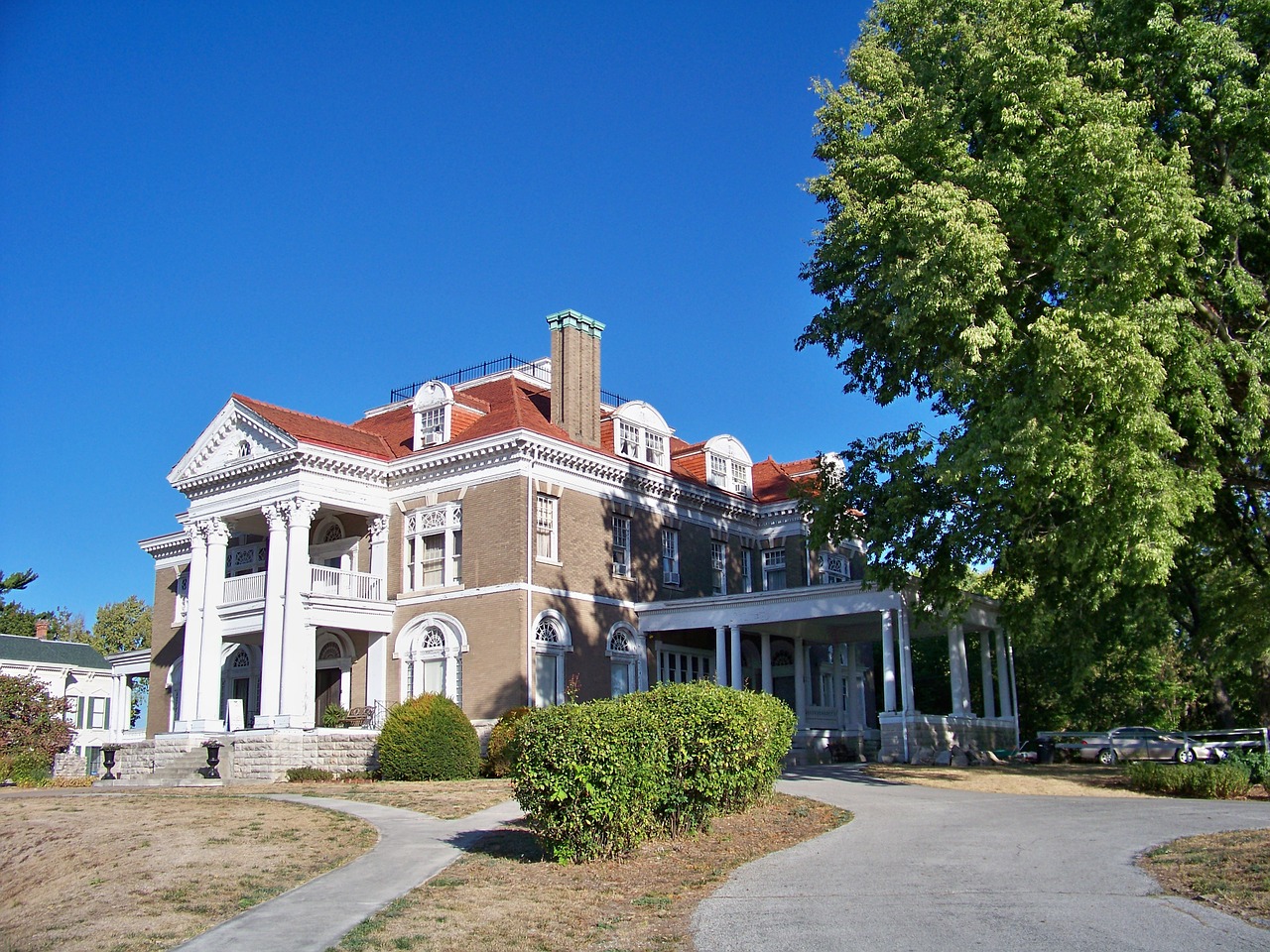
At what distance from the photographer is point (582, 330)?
34.4 meters

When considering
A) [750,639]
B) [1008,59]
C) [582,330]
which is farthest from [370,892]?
[750,639]

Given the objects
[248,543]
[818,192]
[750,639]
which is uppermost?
[818,192]

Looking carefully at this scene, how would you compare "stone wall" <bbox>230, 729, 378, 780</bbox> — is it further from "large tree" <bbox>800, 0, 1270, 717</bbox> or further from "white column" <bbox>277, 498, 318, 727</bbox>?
"large tree" <bbox>800, 0, 1270, 717</bbox>

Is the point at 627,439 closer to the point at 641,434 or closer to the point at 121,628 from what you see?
the point at 641,434

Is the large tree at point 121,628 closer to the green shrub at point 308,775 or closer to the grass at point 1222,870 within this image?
the green shrub at point 308,775

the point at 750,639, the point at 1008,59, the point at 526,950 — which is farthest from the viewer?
the point at 750,639

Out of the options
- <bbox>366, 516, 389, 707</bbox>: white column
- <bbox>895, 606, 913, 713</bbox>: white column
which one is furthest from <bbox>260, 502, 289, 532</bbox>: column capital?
<bbox>895, 606, 913, 713</bbox>: white column

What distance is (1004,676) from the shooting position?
33.6m

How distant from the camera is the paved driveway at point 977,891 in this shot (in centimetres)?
877

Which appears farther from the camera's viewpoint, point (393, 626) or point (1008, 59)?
point (393, 626)

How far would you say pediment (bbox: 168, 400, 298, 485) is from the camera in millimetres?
33000

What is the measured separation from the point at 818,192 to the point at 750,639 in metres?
18.3

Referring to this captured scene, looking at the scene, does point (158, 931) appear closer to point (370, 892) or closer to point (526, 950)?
point (370, 892)

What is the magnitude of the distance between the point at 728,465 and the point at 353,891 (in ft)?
96.8
